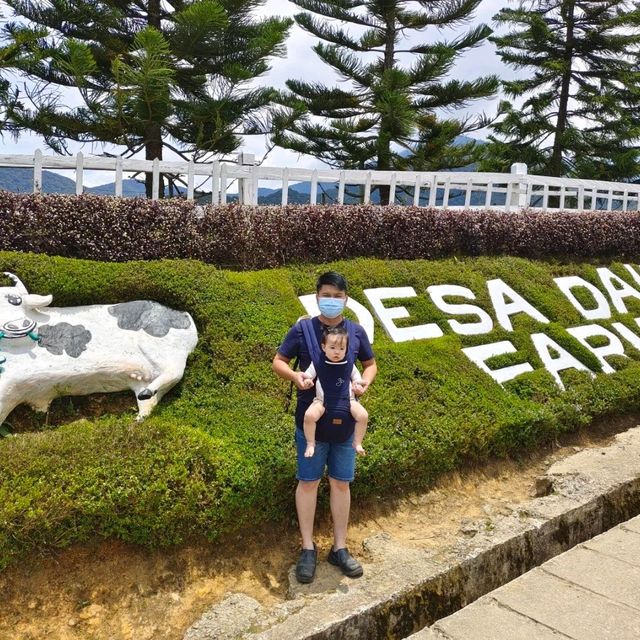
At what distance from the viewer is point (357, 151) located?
12.8 meters

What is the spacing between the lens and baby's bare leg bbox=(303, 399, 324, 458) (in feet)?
7.94

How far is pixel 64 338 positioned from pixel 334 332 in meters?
1.67

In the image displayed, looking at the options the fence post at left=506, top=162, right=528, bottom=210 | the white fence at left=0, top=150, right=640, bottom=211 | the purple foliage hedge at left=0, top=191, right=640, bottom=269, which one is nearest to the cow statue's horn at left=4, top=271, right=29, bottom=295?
the purple foliage hedge at left=0, top=191, right=640, bottom=269

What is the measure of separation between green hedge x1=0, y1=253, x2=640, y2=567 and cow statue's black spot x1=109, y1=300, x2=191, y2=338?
161 millimetres

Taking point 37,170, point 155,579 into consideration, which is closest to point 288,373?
point 155,579

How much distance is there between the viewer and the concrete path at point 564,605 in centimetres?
220

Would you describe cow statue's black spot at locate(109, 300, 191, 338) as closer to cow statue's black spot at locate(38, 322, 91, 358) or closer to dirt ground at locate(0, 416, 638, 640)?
cow statue's black spot at locate(38, 322, 91, 358)

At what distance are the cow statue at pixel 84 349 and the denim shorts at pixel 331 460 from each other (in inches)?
43.1

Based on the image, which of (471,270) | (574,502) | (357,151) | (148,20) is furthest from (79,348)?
(357,151)

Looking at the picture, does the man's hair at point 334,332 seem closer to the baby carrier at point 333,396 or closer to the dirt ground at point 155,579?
the baby carrier at point 333,396

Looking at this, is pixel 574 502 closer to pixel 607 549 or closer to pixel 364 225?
pixel 607 549

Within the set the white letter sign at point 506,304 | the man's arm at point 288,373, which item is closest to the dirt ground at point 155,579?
the man's arm at point 288,373

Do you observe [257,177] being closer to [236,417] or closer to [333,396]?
[236,417]

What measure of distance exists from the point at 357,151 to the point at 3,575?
455 inches
